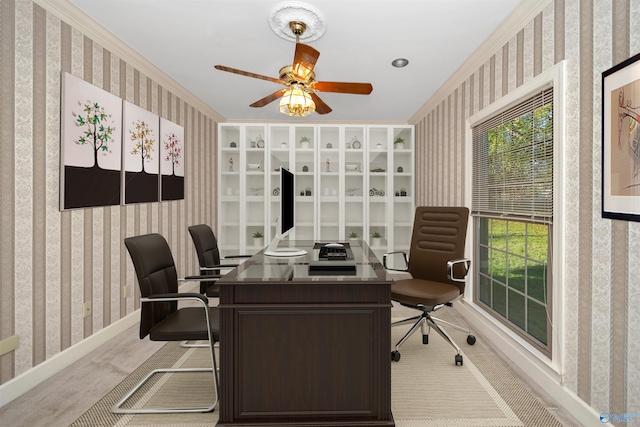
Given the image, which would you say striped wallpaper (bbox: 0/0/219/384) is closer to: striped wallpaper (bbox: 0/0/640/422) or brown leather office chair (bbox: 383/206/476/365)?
striped wallpaper (bbox: 0/0/640/422)

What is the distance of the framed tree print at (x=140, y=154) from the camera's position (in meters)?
3.08

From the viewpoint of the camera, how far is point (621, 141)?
1.61 m

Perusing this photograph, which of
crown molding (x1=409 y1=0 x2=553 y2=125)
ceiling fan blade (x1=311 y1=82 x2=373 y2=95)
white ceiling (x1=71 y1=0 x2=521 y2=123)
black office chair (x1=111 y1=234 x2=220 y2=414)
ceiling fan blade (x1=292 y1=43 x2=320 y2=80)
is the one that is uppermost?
white ceiling (x1=71 y1=0 x2=521 y2=123)

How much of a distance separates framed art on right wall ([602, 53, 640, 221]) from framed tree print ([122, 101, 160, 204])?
11.1ft

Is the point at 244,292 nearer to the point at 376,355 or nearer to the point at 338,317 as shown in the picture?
the point at 338,317

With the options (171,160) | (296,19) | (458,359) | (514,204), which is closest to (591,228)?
(514,204)

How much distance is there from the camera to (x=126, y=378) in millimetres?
2332

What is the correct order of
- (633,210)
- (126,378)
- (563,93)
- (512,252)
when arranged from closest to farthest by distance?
(633,210), (563,93), (126,378), (512,252)

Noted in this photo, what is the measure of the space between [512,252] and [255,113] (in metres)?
3.86

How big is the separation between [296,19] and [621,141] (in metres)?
2.10

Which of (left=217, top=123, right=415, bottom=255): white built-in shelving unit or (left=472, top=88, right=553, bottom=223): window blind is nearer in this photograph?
(left=472, top=88, right=553, bottom=223): window blind

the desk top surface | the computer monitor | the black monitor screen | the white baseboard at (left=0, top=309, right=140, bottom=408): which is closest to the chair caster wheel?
the desk top surface

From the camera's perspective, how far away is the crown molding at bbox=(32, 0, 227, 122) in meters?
2.36

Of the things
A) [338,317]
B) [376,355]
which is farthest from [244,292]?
[376,355]
